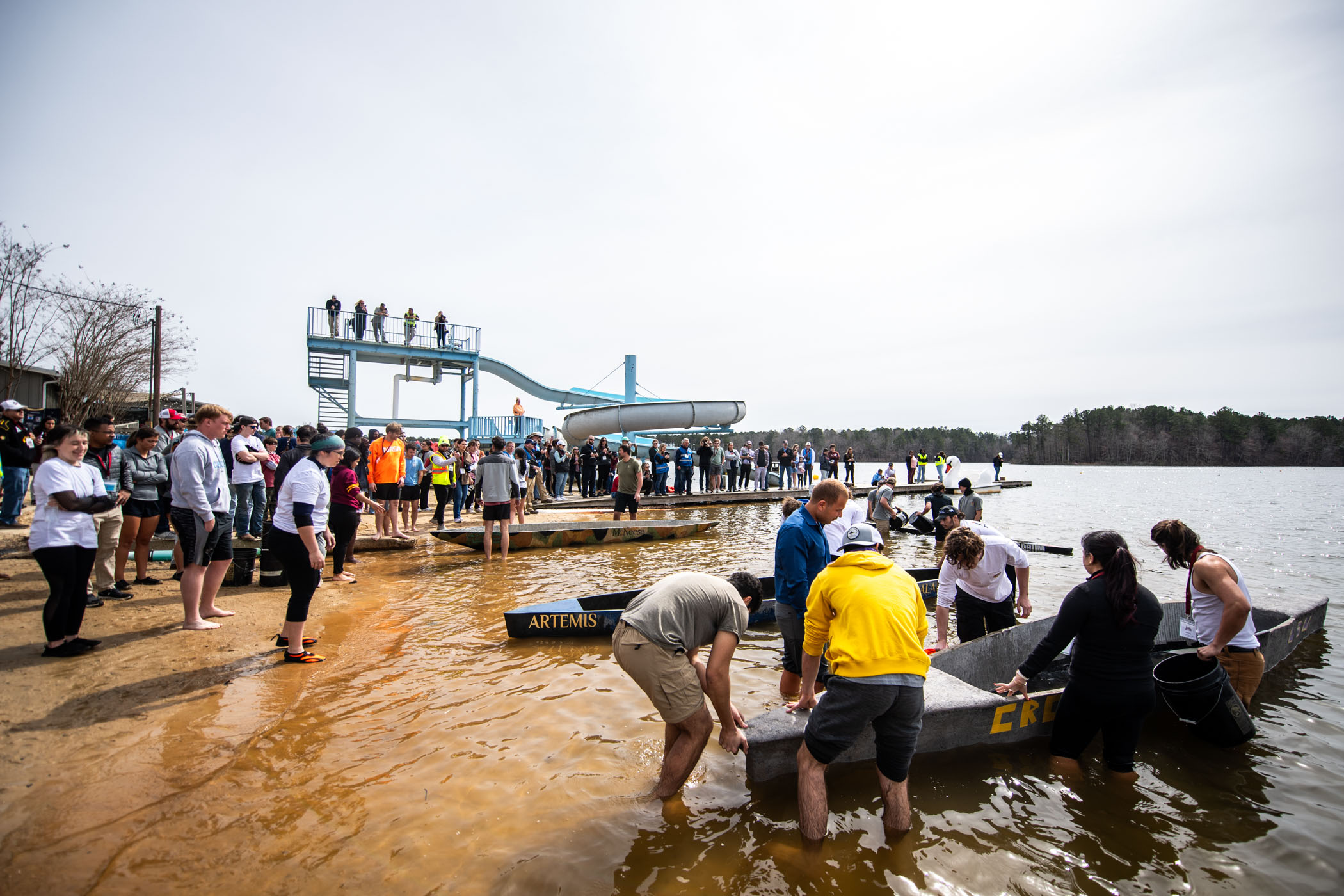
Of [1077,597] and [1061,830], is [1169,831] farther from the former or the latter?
[1077,597]

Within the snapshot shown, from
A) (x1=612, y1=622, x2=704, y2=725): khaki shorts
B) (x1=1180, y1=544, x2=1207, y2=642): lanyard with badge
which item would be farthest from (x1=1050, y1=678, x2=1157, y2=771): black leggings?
(x1=612, y1=622, x2=704, y2=725): khaki shorts

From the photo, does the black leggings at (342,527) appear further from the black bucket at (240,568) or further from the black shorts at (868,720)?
the black shorts at (868,720)

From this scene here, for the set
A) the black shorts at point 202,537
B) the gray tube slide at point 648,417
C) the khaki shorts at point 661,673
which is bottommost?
the khaki shorts at point 661,673

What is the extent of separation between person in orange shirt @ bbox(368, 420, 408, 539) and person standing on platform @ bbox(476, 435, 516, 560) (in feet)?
5.22

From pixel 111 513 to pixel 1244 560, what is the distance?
66.9 ft

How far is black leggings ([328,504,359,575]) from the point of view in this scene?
8320mm

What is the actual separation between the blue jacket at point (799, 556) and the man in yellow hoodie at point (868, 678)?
1.17 meters

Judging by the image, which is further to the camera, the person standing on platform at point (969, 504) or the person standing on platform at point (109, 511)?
the person standing on platform at point (969, 504)

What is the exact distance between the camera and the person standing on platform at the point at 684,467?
2055cm

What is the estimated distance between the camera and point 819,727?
313 centimetres

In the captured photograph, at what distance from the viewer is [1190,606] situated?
469 centimetres

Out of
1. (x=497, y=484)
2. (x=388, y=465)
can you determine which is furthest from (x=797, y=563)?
(x=388, y=465)

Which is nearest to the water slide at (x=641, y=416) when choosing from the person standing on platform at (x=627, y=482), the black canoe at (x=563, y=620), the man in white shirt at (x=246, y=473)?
the person standing on platform at (x=627, y=482)

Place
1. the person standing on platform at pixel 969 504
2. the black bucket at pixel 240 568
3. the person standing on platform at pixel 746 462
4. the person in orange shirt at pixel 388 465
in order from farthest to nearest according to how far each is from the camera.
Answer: the person standing on platform at pixel 746 462 → the person in orange shirt at pixel 388 465 → the person standing on platform at pixel 969 504 → the black bucket at pixel 240 568
